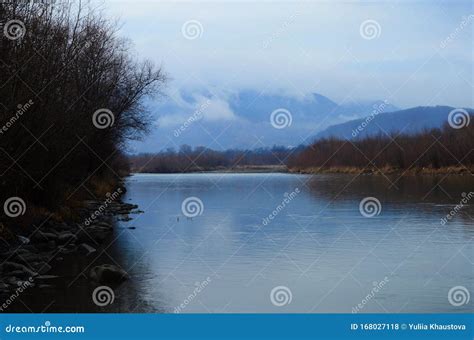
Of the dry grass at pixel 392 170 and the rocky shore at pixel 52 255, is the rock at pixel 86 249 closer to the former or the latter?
the rocky shore at pixel 52 255

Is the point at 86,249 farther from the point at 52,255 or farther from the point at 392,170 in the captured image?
the point at 392,170

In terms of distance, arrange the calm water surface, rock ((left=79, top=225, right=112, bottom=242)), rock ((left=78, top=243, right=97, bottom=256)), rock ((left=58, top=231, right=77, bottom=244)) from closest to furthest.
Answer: the calm water surface → rock ((left=78, top=243, right=97, bottom=256)) → rock ((left=58, top=231, right=77, bottom=244)) → rock ((left=79, top=225, right=112, bottom=242))

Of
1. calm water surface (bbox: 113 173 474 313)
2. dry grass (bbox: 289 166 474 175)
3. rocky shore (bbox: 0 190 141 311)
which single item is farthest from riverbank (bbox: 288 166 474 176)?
rocky shore (bbox: 0 190 141 311)

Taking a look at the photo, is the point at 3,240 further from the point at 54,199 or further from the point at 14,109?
the point at 54,199

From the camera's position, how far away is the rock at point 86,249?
19.0 meters

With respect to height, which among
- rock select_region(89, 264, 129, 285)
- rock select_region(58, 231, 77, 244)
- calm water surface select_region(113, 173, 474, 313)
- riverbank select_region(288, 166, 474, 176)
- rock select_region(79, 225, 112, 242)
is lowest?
rock select_region(58, 231, 77, 244)

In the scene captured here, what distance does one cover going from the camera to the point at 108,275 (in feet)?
48.0

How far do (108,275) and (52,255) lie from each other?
401cm

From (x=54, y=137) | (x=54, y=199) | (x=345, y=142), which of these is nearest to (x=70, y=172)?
(x=54, y=199)

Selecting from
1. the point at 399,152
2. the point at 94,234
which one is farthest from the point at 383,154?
the point at 94,234

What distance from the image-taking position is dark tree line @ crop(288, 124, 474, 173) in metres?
77.6

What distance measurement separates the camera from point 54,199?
24.2m

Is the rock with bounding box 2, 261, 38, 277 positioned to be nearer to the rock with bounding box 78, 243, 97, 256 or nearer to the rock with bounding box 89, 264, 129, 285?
the rock with bounding box 89, 264, 129, 285
